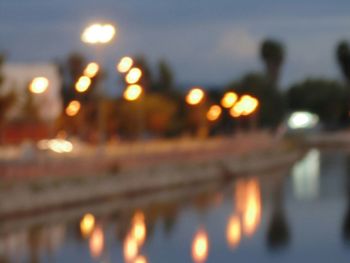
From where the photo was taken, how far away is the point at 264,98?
8531cm

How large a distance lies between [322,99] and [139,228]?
55.5m

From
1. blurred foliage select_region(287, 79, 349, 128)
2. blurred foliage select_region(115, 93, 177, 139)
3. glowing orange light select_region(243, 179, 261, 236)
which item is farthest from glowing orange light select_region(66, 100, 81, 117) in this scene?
glowing orange light select_region(243, 179, 261, 236)

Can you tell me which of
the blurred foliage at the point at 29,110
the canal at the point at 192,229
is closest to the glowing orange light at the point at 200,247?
the canal at the point at 192,229

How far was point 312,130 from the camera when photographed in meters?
94.4

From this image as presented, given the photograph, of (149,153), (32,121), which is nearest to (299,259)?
(149,153)

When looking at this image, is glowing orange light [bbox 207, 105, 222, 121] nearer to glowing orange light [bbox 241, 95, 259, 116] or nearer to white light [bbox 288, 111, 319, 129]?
glowing orange light [bbox 241, 95, 259, 116]

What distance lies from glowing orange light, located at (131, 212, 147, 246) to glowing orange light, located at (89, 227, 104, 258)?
68 cm

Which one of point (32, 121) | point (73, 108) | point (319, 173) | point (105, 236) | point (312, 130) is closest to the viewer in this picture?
point (105, 236)

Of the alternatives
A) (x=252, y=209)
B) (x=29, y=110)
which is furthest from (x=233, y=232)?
(x=29, y=110)

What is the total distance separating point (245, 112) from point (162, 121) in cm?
463

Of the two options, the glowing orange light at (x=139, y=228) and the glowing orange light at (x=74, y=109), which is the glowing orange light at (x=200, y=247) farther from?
the glowing orange light at (x=74, y=109)

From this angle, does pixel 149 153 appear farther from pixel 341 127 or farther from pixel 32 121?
pixel 341 127

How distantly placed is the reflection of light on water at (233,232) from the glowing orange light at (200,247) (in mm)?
459

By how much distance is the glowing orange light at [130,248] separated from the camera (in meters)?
19.1
